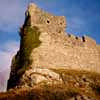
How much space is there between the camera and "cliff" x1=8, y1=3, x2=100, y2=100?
2848 centimetres

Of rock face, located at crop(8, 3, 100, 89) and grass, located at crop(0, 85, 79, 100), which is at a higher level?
rock face, located at crop(8, 3, 100, 89)

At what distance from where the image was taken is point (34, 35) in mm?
31766

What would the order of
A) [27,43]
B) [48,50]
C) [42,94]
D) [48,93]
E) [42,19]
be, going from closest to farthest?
[42,94] < [48,93] < [48,50] < [27,43] < [42,19]

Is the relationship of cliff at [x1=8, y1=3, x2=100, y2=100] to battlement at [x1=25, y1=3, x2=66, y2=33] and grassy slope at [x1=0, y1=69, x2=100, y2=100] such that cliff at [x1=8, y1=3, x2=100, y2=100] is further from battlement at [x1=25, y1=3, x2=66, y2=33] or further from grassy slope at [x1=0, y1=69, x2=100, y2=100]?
grassy slope at [x1=0, y1=69, x2=100, y2=100]

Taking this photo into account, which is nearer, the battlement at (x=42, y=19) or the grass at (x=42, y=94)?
the grass at (x=42, y=94)

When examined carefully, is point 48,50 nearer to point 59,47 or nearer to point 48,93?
point 59,47

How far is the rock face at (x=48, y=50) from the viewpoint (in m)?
29.2

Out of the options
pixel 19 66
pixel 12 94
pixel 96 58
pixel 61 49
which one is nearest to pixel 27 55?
pixel 19 66

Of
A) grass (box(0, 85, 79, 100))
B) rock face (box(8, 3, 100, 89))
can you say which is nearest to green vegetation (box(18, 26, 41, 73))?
rock face (box(8, 3, 100, 89))

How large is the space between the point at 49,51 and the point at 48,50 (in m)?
0.16

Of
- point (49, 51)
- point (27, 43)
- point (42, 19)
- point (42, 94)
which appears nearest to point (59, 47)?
point (49, 51)

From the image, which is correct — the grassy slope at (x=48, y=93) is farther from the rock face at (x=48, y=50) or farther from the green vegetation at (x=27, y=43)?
the green vegetation at (x=27, y=43)

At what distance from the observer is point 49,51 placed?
30672mm

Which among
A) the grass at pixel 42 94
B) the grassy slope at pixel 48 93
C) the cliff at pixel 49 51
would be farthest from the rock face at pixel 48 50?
the grass at pixel 42 94
